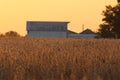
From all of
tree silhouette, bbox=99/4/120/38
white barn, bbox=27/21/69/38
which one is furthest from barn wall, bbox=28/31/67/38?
tree silhouette, bbox=99/4/120/38

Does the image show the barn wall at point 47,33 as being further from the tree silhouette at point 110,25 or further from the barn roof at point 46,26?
the tree silhouette at point 110,25

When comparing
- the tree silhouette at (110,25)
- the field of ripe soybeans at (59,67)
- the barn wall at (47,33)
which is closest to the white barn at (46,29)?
the barn wall at (47,33)

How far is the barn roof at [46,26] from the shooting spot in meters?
89.7

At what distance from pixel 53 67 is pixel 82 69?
2.10ft

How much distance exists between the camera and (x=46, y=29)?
90.0m

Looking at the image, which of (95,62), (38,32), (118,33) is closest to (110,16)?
(118,33)

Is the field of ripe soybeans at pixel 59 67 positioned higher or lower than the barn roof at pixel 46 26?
lower

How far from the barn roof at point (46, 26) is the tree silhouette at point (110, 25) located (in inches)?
976

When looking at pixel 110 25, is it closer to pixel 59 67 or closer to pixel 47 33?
pixel 47 33

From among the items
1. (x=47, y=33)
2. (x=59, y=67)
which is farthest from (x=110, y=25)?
(x=59, y=67)

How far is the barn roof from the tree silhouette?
2478 cm

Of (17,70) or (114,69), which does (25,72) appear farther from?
(114,69)

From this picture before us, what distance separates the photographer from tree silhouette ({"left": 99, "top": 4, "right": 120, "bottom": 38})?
208ft

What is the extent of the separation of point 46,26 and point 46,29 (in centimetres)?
106
